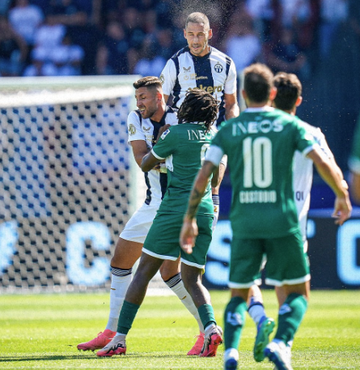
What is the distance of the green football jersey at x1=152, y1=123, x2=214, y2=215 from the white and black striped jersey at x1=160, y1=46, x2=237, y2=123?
1.15 meters

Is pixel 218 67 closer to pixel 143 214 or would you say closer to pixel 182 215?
pixel 143 214

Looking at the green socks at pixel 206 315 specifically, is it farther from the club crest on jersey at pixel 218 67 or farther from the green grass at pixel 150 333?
the club crest on jersey at pixel 218 67

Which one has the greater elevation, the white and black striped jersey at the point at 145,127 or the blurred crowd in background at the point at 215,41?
the blurred crowd in background at the point at 215,41

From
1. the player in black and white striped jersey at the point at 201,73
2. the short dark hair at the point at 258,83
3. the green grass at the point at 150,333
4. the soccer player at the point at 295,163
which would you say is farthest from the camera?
the player in black and white striped jersey at the point at 201,73

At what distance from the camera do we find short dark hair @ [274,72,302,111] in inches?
188

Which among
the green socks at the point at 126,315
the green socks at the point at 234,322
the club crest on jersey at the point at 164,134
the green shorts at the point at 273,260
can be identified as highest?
the club crest on jersey at the point at 164,134

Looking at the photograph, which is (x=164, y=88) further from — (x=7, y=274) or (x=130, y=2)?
(x=130, y=2)

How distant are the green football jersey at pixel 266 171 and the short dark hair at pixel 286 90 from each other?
0.60 meters

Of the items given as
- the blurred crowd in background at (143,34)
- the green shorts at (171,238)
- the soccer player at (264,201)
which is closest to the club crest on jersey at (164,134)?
the green shorts at (171,238)

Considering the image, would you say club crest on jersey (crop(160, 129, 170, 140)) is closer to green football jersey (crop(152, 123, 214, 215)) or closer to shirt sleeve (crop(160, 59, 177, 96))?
green football jersey (crop(152, 123, 214, 215))

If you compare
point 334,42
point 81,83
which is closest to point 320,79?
point 334,42

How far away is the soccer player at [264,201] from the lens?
413cm

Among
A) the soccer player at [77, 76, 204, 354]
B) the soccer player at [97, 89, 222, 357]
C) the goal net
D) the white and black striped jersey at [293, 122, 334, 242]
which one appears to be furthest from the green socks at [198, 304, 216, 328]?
the goal net

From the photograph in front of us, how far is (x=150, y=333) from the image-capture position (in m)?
7.22
